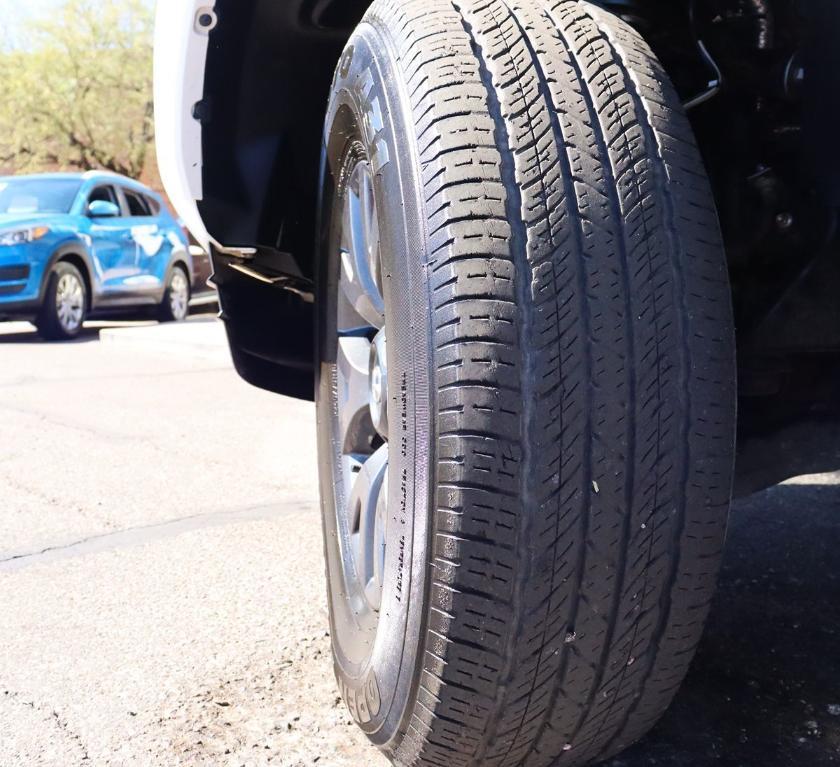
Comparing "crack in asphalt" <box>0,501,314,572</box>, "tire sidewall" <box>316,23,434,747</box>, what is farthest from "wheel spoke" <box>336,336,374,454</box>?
"crack in asphalt" <box>0,501,314,572</box>

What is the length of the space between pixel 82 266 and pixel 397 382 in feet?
29.4

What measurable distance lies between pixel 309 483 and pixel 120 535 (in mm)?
792

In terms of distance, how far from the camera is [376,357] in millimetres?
1725

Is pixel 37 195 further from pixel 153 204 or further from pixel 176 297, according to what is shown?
pixel 176 297

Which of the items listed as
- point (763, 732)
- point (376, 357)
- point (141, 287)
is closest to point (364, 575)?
point (376, 357)

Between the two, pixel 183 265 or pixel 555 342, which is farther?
pixel 183 265

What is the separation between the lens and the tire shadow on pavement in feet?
5.27

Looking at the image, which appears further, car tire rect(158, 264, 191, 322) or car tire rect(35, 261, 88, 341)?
car tire rect(158, 264, 191, 322)

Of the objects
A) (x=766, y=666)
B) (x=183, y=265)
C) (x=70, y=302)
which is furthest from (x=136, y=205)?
(x=766, y=666)

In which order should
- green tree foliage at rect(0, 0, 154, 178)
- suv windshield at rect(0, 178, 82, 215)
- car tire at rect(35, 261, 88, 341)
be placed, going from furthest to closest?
1. green tree foliage at rect(0, 0, 154, 178)
2. suv windshield at rect(0, 178, 82, 215)
3. car tire at rect(35, 261, 88, 341)

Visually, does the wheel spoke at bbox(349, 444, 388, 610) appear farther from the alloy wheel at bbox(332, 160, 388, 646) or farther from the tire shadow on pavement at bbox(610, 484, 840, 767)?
the tire shadow on pavement at bbox(610, 484, 840, 767)

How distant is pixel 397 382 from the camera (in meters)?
1.38

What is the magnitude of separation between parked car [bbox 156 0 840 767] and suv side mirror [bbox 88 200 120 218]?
29.0ft

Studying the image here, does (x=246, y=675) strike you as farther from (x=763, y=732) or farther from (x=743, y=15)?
(x=743, y=15)
